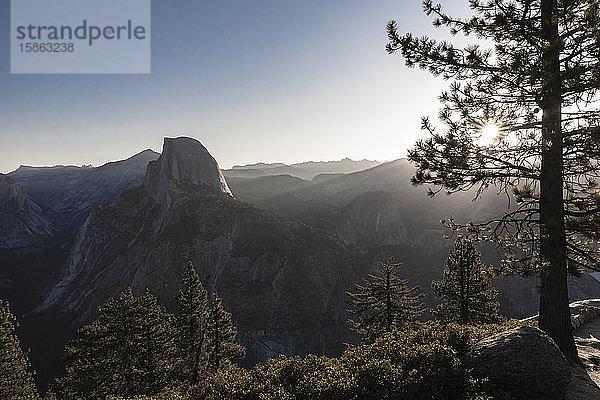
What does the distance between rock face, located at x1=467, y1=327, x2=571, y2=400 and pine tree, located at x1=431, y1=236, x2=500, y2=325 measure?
57.6ft

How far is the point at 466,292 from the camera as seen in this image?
25359 millimetres

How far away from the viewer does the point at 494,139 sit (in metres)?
10.6

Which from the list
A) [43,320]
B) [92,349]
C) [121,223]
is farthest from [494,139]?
[121,223]

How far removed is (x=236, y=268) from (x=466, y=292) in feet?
176

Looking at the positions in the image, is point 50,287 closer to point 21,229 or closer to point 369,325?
point 21,229

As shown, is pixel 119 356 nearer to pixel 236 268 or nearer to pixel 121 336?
pixel 121 336

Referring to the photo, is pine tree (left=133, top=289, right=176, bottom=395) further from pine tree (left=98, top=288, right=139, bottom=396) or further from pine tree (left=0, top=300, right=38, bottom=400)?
pine tree (left=0, top=300, right=38, bottom=400)

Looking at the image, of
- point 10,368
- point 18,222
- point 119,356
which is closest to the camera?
point 10,368

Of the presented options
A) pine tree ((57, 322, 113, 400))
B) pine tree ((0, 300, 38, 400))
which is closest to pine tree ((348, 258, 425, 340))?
pine tree ((57, 322, 113, 400))

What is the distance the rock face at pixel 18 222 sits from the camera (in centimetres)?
13900

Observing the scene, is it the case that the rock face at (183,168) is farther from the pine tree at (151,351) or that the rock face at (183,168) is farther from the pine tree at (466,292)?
the pine tree at (466,292)

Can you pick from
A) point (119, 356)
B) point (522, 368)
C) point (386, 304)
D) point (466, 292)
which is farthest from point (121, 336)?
point (466, 292)

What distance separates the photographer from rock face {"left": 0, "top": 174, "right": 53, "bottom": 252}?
139000mm

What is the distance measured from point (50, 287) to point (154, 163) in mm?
52328
